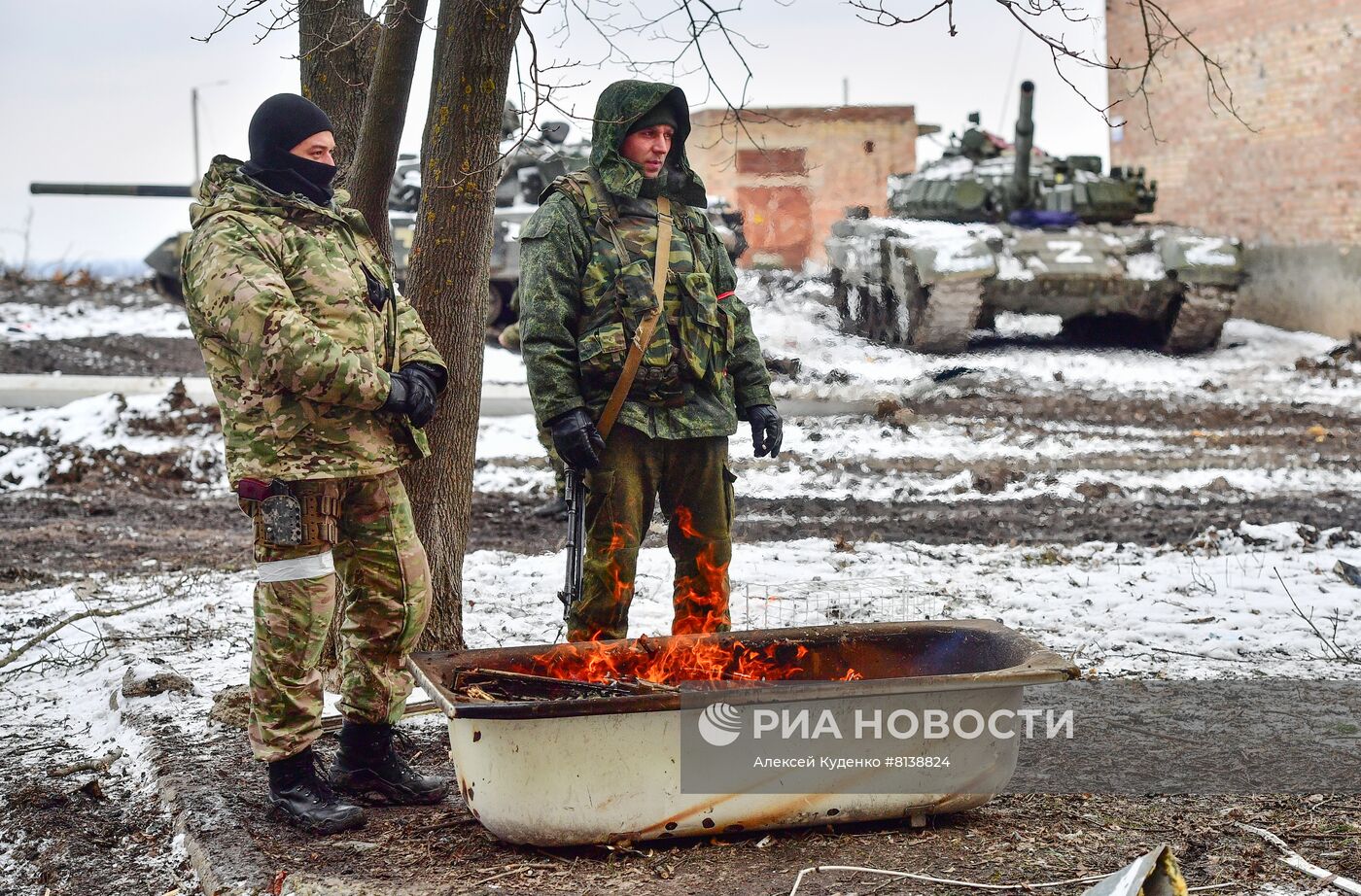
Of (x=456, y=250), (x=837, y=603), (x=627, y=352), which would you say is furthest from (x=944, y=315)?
(x=627, y=352)

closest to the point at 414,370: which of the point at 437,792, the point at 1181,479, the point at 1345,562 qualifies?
the point at 437,792

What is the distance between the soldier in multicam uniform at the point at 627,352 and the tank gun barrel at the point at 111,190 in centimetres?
1538

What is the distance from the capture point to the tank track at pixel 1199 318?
51.5ft

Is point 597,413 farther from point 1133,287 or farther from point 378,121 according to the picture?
point 1133,287

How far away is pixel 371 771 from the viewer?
4.03 m

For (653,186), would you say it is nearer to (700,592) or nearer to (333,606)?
(700,592)

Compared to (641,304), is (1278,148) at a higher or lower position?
higher

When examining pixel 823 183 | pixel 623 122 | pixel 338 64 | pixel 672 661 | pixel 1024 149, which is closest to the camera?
pixel 672 661

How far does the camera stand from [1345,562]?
6.73 meters

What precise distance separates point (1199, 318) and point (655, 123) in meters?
12.9

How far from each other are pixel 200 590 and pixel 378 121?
2.73 meters

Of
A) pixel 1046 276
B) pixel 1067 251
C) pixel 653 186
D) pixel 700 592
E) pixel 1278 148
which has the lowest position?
pixel 700 592

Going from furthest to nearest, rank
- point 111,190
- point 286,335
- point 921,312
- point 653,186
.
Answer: point 111,190, point 921,312, point 653,186, point 286,335

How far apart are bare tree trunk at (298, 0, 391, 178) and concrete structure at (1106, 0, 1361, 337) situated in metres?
12.6
